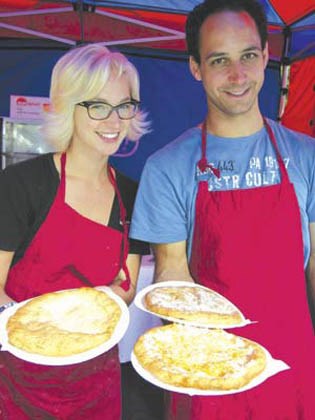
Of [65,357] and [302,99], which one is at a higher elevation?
[302,99]

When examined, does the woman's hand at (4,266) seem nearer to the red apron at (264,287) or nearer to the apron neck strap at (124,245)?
the apron neck strap at (124,245)

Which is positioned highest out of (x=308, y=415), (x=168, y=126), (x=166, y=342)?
(x=168, y=126)

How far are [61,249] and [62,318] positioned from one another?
0.97ft

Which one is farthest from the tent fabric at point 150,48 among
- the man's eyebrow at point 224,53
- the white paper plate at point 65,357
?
the white paper plate at point 65,357

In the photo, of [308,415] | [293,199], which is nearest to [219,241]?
[293,199]

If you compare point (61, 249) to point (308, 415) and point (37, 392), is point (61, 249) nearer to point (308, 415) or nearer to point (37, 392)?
point (37, 392)

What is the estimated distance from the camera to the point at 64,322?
1.26m

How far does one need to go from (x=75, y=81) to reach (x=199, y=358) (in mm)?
973

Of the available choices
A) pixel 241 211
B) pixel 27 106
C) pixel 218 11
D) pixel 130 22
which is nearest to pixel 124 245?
pixel 241 211

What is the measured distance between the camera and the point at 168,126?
195 inches

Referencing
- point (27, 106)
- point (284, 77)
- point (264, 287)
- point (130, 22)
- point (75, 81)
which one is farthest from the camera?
point (284, 77)

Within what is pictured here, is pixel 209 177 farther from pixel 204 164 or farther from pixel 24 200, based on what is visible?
pixel 24 200

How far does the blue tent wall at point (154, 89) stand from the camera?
14.6ft

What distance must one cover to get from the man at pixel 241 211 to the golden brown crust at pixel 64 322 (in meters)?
0.32
